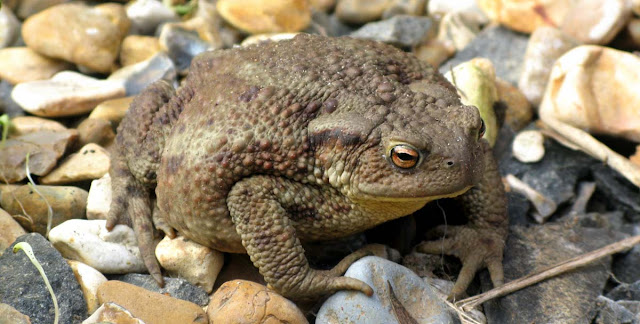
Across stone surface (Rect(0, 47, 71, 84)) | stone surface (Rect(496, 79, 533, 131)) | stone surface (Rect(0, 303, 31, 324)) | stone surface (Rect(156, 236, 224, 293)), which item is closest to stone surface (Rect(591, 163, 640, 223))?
stone surface (Rect(496, 79, 533, 131))

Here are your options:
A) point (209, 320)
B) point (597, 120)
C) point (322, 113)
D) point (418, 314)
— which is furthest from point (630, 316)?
point (209, 320)

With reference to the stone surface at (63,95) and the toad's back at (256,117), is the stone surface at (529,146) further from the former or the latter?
the stone surface at (63,95)

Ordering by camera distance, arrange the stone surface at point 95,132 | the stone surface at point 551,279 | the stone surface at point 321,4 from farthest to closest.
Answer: the stone surface at point 321,4 → the stone surface at point 95,132 → the stone surface at point 551,279

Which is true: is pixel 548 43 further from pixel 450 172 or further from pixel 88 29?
pixel 88 29

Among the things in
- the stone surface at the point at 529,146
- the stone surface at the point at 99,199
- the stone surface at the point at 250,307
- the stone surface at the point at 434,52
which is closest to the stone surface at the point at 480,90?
the stone surface at the point at 529,146

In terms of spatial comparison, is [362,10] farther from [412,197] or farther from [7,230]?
[7,230]

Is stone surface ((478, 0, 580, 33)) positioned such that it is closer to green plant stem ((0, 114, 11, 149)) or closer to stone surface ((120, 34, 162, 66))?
stone surface ((120, 34, 162, 66))
